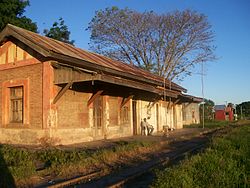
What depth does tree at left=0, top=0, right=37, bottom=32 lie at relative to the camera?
2358cm

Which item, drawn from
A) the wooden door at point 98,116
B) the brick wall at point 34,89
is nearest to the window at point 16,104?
the brick wall at point 34,89

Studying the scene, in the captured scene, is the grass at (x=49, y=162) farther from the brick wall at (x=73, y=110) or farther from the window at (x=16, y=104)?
the window at (x=16, y=104)

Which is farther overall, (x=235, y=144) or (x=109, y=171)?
(x=235, y=144)

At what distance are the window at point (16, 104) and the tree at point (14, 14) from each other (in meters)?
11.2

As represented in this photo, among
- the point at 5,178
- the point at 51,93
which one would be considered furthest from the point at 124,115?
the point at 5,178

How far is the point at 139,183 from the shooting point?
21.9 ft

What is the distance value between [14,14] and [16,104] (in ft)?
42.8

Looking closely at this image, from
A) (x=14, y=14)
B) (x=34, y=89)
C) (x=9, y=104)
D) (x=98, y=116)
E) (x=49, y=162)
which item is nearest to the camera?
(x=49, y=162)

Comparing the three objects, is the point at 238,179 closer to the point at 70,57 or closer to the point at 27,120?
the point at 70,57

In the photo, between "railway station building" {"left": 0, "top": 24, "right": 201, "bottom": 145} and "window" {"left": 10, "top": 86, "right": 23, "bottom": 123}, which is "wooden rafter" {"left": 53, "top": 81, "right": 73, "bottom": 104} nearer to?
"railway station building" {"left": 0, "top": 24, "right": 201, "bottom": 145}

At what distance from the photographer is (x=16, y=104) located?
14.5 m

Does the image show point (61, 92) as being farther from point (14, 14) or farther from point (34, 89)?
point (14, 14)

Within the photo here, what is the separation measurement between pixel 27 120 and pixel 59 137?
5.93 ft

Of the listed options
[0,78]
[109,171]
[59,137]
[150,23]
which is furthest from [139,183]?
[150,23]
